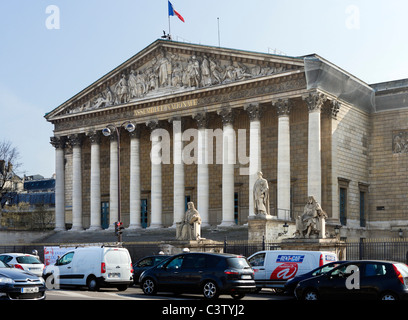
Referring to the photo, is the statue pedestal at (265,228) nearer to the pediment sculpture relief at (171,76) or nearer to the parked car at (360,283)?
the pediment sculpture relief at (171,76)

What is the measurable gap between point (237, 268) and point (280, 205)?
72.4 ft

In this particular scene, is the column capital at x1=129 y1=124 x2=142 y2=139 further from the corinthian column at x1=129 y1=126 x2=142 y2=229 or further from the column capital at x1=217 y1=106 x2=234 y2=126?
the column capital at x1=217 y1=106 x2=234 y2=126

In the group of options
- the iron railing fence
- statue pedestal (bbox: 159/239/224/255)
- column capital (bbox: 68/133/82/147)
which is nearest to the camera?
the iron railing fence

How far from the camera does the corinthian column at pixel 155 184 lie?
163 ft

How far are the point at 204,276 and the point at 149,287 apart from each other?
256 centimetres

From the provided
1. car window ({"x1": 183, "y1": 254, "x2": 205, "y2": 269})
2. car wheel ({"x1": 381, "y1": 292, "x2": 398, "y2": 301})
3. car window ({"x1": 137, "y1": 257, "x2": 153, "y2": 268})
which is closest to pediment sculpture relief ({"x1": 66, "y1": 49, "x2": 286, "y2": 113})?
car window ({"x1": 137, "y1": 257, "x2": 153, "y2": 268})

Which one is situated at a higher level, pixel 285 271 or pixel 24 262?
pixel 285 271

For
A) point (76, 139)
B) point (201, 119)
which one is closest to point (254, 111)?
point (201, 119)

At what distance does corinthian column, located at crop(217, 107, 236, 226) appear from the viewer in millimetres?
45406

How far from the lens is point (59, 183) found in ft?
184

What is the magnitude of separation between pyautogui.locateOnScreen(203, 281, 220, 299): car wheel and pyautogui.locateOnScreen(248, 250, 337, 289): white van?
4.35m

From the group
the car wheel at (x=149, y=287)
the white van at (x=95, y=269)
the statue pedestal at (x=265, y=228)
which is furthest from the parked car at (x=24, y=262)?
the statue pedestal at (x=265, y=228)

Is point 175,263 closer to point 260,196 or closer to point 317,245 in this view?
point 317,245
